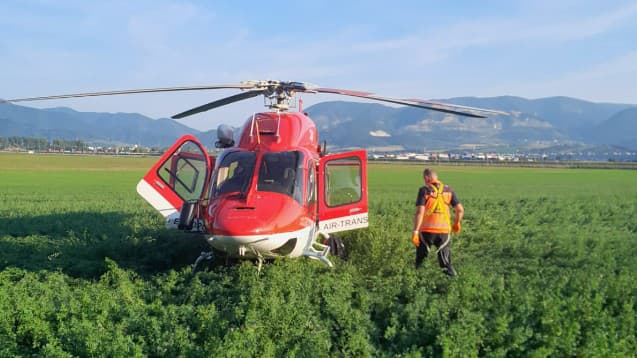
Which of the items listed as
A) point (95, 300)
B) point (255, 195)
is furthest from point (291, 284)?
point (95, 300)

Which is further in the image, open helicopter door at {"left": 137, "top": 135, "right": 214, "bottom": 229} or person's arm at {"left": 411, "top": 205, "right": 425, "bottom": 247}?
open helicopter door at {"left": 137, "top": 135, "right": 214, "bottom": 229}

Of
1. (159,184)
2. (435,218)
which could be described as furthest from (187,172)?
(435,218)

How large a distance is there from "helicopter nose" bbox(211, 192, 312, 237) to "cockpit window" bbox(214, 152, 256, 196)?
1.25 feet

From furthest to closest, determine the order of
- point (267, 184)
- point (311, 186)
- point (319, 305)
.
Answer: point (311, 186) < point (267, 184) < point (319, 305)

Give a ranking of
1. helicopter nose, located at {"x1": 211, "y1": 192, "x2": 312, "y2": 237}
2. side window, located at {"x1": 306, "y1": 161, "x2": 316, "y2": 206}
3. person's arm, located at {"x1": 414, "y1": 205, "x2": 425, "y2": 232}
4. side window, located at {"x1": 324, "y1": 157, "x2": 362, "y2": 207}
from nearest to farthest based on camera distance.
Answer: helicopter nose, located at {"x1": 211, "y1": 192, "x2": 312, "y2": 237}, person's arm, located at {"x1": 414, "y1": 205, "x2": 425, "y2": 232}, side window, located at {"x1": 306, "y1": 161, "x2": 316, "y2": 206}, side window, located at {"x1": 324, "y1": 157, "x2": 362, "y2": 207}

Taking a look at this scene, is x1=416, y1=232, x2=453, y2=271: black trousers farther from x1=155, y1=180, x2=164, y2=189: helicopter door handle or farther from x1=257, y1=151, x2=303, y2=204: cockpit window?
x1=155, y1=180, x2=164, y2=189: helicopter door handle

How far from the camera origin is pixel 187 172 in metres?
10.3

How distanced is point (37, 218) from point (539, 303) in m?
14.7

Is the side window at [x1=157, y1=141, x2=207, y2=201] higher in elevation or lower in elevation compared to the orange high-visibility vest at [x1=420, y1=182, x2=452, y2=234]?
higher

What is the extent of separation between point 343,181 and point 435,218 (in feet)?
5.67

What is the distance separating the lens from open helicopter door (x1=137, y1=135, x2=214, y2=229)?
10.0 metres

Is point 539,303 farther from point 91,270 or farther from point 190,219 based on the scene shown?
point 91,270

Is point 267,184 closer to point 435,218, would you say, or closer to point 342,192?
point 342,192

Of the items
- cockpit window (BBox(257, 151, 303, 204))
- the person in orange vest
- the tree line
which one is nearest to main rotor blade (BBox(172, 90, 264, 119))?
cockpit window (BBox(257, 151, 303, 204))
